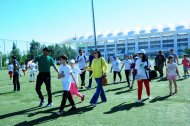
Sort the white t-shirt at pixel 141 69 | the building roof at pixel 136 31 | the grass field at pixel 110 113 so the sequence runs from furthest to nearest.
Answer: the building roof at pixel 136 31 < the white t-shirt at pixel 141 69 < the grass field at pixel 110 113

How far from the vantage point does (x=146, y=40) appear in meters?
135

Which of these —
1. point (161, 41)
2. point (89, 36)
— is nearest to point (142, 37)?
point (161, 41)

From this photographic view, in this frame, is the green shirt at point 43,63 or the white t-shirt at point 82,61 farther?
the white t-shirt at point 82,61

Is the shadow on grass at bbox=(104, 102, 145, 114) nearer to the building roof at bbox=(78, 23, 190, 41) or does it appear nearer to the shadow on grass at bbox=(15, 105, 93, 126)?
the shadow on grass at bbox=(15, 105, 93, 126)

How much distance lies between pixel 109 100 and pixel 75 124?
11.6ft

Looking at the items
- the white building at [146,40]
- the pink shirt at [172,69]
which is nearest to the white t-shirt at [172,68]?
the pink shirt at [172,69]

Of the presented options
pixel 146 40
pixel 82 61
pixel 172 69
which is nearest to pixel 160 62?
pixel 82 61

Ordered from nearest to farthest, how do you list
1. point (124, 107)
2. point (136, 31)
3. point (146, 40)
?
point (124, 107), point (146, 40), point (136, 31)

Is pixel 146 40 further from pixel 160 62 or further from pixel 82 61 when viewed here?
pixel 82 61

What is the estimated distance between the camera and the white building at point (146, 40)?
12523 cm

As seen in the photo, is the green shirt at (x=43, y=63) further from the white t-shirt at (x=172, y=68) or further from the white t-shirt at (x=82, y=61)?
the white t-shirt at (x=82, y=61)

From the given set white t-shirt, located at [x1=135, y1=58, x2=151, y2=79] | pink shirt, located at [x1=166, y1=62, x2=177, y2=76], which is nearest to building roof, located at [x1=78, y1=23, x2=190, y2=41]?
pink shirt, located at [x1=166, y1=62, x2=177, y2=76]

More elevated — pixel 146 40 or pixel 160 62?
pixel 146 40

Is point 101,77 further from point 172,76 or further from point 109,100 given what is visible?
point 172,76
